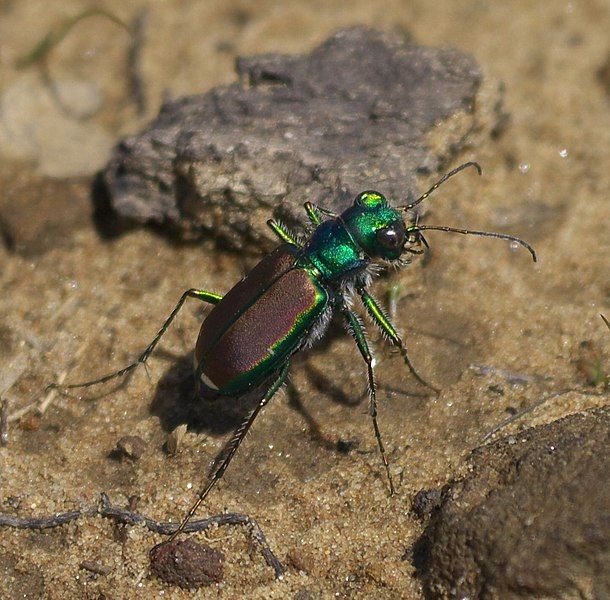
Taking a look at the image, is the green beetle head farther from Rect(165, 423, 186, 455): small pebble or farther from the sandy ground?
Rect(165, 423, 186, 455): small pebble

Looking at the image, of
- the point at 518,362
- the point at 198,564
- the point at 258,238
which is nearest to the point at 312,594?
the point at 198,564

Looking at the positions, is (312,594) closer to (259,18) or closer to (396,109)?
(396,109)

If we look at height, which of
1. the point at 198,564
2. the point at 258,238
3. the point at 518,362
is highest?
the point at 258,238

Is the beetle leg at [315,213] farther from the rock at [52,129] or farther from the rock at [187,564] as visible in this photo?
the rock at [52,129]

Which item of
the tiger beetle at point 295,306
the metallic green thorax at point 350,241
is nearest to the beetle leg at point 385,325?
the tiger beetle at point 295,306

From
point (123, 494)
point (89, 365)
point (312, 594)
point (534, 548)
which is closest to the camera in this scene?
point (534, 548)

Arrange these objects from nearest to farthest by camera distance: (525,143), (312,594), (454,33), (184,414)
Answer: (312,594) → (184,414) → (525,143) → (454,33)

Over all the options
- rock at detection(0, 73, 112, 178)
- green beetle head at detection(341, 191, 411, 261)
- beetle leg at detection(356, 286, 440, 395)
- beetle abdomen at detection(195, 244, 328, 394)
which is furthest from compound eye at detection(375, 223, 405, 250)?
rock at detection(0, 73, 112, 178)

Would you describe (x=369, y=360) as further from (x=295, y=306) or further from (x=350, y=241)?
(x=350, y=241)
